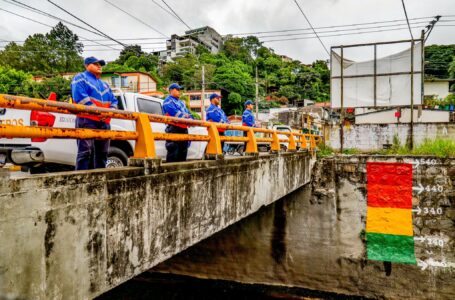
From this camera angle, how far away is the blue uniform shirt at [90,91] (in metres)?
3.58

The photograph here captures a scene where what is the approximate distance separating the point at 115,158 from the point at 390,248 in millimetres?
8349

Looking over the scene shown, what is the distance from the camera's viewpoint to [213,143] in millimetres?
4484

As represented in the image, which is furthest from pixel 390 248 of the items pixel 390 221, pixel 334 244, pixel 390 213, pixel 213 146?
pixel 213 146

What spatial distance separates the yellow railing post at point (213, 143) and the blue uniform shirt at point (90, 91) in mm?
1350

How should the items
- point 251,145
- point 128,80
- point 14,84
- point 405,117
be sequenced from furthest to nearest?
point 128,80
point 14,84
point 405,117
point 251,145

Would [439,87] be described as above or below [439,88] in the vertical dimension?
above

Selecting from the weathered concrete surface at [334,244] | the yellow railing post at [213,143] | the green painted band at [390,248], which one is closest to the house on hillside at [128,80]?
the weathered concrete surface at [334,244]

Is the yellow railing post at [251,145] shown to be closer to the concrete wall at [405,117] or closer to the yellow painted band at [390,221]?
the yellow painted band at [390,221]

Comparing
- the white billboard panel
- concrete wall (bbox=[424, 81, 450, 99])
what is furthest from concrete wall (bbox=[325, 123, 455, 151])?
concrete wall (bbox=[424, 81, 450, 99])

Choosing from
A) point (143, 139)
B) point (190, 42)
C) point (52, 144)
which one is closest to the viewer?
point (143, 139)

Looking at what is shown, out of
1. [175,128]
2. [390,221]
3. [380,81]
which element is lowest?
[390,221]

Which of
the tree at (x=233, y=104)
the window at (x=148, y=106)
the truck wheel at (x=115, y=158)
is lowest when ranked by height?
the truck wheel at (x=115, y=158)

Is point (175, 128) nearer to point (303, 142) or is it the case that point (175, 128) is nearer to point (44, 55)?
point (303, 142)

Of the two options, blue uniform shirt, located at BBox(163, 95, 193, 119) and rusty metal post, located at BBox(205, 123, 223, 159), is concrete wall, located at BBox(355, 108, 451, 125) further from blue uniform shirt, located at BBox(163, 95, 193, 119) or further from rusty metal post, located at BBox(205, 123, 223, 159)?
rusty metal post, located at BBox(205, 123, 223, 159)
